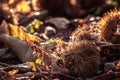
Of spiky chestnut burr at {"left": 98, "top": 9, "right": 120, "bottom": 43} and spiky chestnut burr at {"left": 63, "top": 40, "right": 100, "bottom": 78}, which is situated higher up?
spiky chestnut burr at {"left": 98, "top": 9, "right": 120, "bottom": 43}

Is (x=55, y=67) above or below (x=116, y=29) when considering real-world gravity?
below

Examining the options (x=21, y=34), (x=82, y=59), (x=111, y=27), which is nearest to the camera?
(x=82, y=59)

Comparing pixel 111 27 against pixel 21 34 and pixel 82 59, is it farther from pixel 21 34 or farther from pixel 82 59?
pixel 21 34

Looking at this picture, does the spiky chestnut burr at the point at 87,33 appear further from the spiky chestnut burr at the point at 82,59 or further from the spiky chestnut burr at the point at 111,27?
the spiky chestnut burr at the point at 82,59

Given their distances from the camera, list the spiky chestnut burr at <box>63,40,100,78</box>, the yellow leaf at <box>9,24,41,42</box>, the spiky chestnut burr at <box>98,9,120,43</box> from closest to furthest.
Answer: the spiky chestnut burr at <box>63,40,100,78</box>
the spiky chestnut burr at <box>98,9,120,43</box>
the yellow leaf at <box>9,24,41,42</box>

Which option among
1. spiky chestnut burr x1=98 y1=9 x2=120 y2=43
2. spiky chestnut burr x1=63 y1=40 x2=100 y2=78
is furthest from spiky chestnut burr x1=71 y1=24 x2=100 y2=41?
spiky chestnut burr x1=63 y1=40 x2=100 y2=78

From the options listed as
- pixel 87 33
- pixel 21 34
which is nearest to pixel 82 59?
pixel 87 33

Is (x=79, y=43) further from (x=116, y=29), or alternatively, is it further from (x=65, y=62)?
(x=116, y=29)

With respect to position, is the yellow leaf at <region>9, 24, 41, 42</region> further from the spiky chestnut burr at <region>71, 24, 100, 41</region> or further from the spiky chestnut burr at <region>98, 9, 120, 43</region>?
the spiky chestnut burr at <region>98, 9, 120, 43</region>

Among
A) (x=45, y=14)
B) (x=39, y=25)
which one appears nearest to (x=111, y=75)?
(x=39, y=25)
